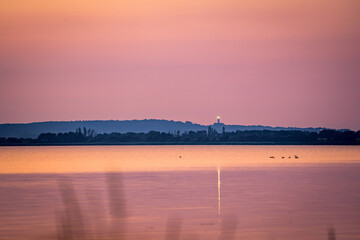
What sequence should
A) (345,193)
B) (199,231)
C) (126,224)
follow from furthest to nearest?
(345,193) → (126,224) → (199,231)

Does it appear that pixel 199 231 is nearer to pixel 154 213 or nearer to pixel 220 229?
pixel 220 229

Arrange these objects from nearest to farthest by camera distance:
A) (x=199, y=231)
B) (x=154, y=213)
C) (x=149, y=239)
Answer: (x=149, y=239)
(x=199, y=231)
(x=154, y=213)

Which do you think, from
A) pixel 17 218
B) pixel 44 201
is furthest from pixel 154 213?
pixel 44 201

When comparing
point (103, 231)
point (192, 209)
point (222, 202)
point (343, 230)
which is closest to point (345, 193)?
point (222, 202)

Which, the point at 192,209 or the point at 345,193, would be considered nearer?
the point at 192,209

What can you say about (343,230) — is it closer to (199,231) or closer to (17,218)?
(199,231)

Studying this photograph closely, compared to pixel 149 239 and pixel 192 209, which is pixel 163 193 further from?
pixel 149 239

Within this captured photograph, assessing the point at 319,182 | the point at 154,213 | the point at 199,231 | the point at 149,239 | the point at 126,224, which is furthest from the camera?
the point at 319,182

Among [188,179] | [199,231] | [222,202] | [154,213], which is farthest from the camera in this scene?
[188,179]

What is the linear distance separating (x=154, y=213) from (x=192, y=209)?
1984mm

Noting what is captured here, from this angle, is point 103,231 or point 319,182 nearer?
point 103,231

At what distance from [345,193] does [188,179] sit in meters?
16.1

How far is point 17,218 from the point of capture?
26734 mm

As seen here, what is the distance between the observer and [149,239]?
71.0 ft
